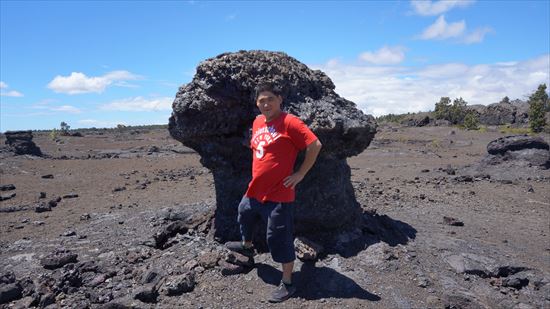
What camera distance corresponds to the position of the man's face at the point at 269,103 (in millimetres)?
4832

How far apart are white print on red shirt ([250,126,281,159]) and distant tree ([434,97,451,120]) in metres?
58.9

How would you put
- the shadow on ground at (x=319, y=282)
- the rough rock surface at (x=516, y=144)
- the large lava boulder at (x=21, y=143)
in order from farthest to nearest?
the large lava boulder at (x=21, y=143) < the rough rock surface at (x=516, y=144) < the shadow on ground at (x=319, y=282)

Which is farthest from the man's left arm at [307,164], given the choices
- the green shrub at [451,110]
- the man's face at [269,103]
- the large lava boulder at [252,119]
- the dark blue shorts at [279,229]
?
the green shrub at [451,110]

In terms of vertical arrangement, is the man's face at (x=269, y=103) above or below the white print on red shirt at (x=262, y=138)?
above

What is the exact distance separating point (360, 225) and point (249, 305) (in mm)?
2431

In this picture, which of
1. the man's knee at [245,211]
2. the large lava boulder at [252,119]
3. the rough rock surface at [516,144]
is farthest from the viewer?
the rough rock surface at [516,144]

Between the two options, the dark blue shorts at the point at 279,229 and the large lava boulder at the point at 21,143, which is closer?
the dark blue shorts at the point at 279,229

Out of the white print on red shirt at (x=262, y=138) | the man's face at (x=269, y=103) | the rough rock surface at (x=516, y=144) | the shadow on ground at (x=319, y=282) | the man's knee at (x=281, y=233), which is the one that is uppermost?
the man's face at (x=269, y=103)

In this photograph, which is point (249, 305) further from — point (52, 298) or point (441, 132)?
point (441, 132)

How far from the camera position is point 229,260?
220 inches

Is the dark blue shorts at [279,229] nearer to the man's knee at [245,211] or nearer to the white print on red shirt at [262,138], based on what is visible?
the man's knee at [245,211]

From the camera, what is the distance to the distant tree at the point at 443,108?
5988cm

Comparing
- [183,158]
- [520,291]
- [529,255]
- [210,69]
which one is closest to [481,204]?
[529,255]

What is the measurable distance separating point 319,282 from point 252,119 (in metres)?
2.56
